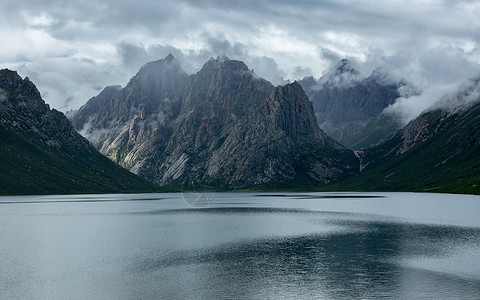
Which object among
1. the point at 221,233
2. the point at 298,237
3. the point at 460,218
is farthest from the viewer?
the point at 460,218

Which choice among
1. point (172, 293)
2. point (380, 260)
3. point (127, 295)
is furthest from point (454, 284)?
point (127, 295)

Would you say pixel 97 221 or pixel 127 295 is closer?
pixel 127 295

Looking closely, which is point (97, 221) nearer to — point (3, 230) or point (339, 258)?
point (3, 230)

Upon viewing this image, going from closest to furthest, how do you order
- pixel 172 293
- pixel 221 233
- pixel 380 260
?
pixel 172 293 → pixel 380 260 → pixel 221 233

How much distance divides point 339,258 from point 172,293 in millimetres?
39028

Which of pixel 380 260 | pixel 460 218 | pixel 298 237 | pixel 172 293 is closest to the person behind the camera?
pixel 172 293

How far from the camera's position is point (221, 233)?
123m

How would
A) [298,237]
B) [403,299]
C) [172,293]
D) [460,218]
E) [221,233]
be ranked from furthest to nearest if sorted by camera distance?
[460,218] < [221,233] < [298,237] < [172,293] < [403,299]

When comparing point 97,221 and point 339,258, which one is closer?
point 339,258

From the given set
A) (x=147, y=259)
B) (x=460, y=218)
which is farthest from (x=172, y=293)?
(x=460, y=218)

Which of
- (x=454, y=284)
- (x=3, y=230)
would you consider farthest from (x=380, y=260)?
(x=3, y=230)

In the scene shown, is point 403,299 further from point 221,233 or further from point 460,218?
point 460,218

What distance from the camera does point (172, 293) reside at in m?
57.3

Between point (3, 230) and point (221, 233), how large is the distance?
68165mm
